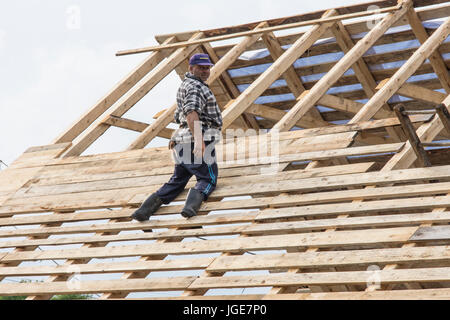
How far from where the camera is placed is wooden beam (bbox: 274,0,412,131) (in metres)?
7.39

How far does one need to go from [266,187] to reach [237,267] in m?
1.20

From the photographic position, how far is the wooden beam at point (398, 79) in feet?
23.0

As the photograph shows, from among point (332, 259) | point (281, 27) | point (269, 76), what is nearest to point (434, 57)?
point (281, 27)

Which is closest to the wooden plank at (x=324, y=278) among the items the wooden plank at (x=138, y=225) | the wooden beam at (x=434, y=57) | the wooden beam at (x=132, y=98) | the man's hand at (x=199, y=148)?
the wooden plank at (x=138, y=225)

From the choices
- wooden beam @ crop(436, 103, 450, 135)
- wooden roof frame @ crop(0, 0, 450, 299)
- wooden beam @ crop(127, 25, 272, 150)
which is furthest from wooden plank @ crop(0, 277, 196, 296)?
wooden beam @ crop(127, 25, 272, 150)

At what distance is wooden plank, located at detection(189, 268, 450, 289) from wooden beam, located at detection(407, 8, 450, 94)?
4.46 metres

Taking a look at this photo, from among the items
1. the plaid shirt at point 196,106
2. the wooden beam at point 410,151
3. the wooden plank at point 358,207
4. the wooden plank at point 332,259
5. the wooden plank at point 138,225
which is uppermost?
the plaid shirt at point 196,106

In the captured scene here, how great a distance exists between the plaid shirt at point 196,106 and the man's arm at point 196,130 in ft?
0.13

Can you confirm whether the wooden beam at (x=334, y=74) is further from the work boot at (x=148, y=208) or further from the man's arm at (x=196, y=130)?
the work boot at (x=148, y=208)

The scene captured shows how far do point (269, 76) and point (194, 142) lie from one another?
2.01 m

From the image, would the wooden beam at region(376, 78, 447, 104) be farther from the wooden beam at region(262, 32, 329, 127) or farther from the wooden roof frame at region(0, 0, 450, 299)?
the wooden beam at region(262, 32, 329, 127)

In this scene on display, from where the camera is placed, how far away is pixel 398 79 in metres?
7.32

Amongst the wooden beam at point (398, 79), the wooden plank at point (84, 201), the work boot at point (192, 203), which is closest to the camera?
the work boot at point (192, 203)

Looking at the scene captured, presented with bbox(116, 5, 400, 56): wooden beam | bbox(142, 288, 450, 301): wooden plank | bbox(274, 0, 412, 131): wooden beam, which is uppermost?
bbox(116, 5, 400, 56): wooden beam
